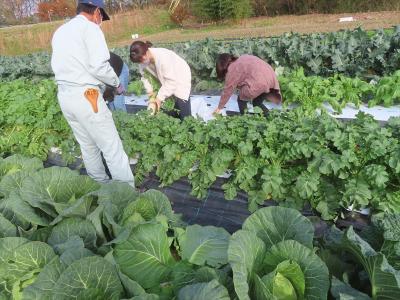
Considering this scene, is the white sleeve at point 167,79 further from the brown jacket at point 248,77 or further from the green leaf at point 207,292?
the green leaf at point 207,292

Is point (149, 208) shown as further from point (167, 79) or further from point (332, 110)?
point (332, 110)

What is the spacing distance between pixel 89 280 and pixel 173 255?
0.53m

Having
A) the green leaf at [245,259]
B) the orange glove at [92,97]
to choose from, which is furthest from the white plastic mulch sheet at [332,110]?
the green leaf at [245,259]

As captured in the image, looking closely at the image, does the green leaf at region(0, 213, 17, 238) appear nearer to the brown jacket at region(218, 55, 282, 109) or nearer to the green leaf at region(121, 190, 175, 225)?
the green leaf at region(121, 190, 175, 225)

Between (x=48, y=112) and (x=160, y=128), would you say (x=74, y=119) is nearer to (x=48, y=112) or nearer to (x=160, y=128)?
(x=160, y=128)

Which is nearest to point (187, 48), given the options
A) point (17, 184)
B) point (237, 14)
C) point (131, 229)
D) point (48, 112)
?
point (48, 112)

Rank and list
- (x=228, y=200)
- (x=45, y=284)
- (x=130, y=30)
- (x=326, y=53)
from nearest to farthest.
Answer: (x=45, y=284) → (x=228, y=200) → (x=326, y=53) → (x=130, y=30)

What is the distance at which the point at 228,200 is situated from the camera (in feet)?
12.5

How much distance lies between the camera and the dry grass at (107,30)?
1105 inches

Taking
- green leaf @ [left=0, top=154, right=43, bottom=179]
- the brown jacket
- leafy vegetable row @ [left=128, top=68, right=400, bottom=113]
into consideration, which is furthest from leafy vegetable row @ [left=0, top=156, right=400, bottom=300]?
leafy vegetable row @ [left=128, top=68, right=400, bottom=113]

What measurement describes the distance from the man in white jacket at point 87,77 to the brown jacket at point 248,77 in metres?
1.69

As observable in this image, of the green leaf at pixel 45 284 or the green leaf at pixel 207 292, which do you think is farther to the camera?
the green leaf at pixel 45 284

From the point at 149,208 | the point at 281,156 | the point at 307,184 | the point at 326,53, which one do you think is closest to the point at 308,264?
the point at 149,208

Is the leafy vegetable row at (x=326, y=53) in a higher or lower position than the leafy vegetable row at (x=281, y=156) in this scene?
higher
